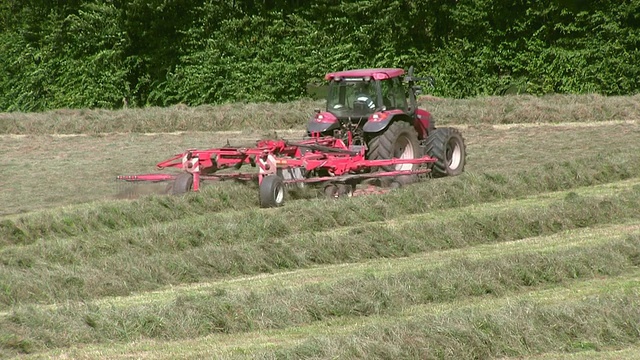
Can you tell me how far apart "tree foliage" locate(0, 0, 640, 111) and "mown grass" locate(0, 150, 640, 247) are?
11.6 meters

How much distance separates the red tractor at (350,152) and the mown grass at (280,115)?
5610mm

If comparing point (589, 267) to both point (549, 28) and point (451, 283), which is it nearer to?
point (451, 283)

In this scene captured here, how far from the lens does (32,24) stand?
32000 mm

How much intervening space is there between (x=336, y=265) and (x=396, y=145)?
5.63 meters

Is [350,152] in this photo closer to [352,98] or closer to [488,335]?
[352,98]

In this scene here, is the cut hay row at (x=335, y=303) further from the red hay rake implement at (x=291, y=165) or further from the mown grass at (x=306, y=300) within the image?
the red hay rake implement at (x=291, y=165)

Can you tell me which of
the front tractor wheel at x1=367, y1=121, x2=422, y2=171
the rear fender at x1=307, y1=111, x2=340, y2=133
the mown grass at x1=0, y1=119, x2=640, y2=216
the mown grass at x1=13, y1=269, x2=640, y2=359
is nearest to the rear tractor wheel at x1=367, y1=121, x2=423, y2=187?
the front tractor wheel at x1=367, y1=121, x2=422, y2=171

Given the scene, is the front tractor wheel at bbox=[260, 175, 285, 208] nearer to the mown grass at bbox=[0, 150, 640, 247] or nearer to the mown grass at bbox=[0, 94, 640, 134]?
the mown grass at bbox=[0, 150, 640, 247]

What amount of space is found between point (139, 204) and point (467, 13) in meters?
16.3

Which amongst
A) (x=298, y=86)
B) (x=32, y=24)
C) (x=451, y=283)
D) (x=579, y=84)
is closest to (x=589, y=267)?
(x=451, y=283)

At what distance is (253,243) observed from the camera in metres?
11.3

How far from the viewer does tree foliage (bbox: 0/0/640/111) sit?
27219 mm

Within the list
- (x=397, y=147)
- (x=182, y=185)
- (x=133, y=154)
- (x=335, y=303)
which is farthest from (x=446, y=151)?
(x=335, y=303)

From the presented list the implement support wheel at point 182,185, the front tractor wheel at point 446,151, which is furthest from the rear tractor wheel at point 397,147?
the implement support wheel at point 182,185
